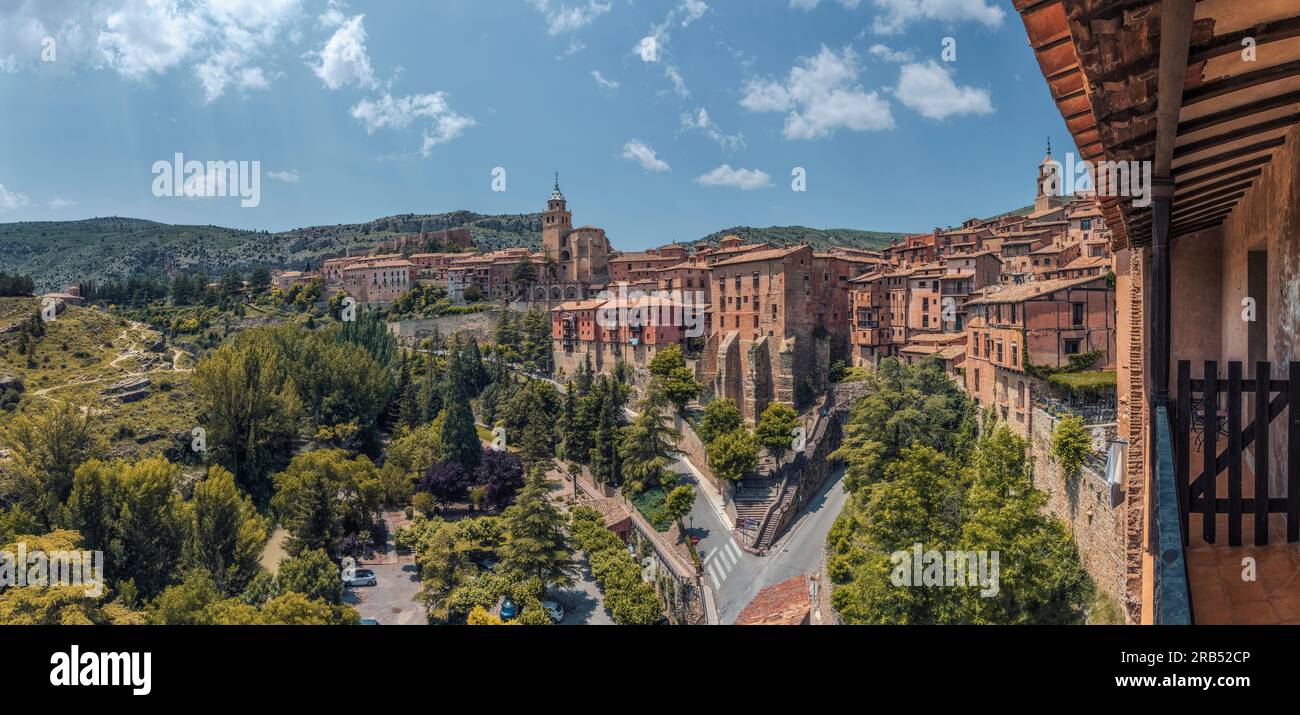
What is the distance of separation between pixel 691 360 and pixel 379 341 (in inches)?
927

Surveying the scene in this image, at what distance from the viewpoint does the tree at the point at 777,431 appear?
29.1 m

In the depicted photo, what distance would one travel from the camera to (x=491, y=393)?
138ft

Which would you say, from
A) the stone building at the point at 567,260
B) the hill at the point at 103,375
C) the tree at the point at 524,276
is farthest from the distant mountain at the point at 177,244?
the hill at the point at 103,375

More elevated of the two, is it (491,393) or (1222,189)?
(1222,189)

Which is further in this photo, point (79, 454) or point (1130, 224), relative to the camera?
point (79, 454)

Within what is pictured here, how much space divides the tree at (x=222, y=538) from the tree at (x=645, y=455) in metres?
13.4

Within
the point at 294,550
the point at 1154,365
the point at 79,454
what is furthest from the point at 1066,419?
the point at 79,454

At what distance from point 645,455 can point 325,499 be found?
12.2 metres

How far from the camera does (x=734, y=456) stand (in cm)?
2767

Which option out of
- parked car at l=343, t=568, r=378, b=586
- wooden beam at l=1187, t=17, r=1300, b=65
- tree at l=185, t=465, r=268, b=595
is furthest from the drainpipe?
parked car at l=343, t=568, r=378, b=586

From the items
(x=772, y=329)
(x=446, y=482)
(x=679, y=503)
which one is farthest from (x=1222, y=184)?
(x=772, y=329)

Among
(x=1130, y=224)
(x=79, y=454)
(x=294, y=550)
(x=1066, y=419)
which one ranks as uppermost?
(x=1130, y=224)

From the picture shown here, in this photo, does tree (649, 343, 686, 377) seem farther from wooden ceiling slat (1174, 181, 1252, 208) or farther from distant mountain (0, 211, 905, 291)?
distant mountain (0, 211, 905, 291)
